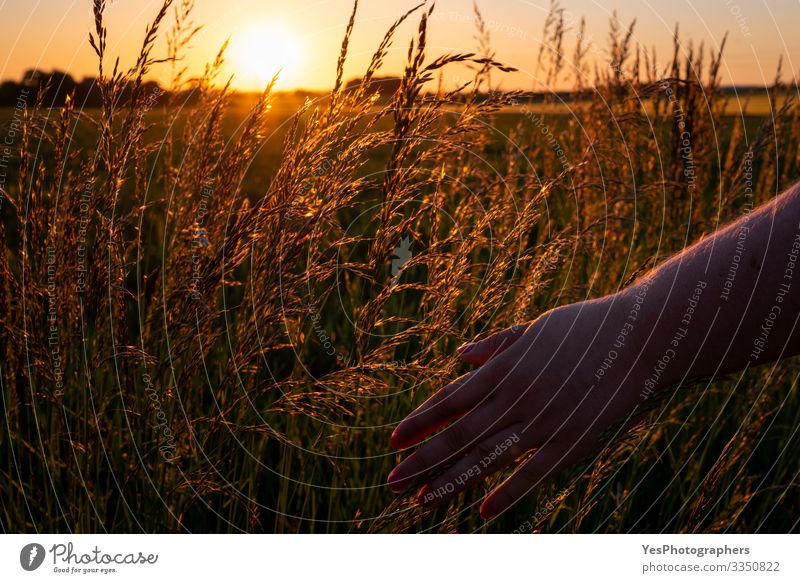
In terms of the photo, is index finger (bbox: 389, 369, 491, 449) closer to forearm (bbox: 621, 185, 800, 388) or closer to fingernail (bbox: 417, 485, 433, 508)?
fingernail (bbox: 417, 485, 433, 508)

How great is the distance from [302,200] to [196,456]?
725 millimetres

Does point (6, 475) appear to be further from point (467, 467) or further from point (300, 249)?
point (467, 467)

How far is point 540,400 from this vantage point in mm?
1299

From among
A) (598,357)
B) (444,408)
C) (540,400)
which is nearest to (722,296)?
(598,357)

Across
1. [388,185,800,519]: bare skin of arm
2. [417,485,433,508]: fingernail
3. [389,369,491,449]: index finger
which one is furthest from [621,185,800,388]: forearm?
[417,485,433,508]: fingernail

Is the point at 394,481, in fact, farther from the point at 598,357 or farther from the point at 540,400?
the point at 598,357

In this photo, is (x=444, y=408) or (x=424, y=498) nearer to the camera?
(x=444, y=408)

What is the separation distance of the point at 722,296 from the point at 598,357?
0.84 feet

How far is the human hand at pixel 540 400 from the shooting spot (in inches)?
51.3

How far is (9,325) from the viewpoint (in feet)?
5.53

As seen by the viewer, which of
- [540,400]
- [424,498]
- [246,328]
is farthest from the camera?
[246,328]

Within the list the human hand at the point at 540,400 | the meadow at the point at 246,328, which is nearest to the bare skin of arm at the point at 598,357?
the human hand at the point at 540,400

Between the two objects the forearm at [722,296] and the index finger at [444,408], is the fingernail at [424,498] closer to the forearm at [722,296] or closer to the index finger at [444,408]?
the index finger at [444,408]

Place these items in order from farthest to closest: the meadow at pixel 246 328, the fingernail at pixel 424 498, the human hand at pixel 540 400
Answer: the meadow at pixel 246 328 < the fingernail at pixel 424 498 < the human hand at pixel 540 400
